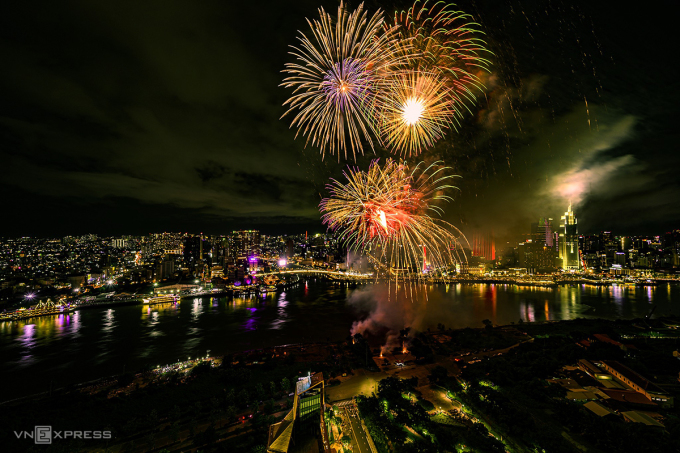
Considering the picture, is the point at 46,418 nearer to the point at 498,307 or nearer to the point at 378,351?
the point at 378,351

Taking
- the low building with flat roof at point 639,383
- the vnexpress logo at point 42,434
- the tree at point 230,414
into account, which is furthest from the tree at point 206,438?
the low building with flat roof at point 639,383

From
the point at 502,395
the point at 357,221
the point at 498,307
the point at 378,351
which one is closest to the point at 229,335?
the point at 378,351

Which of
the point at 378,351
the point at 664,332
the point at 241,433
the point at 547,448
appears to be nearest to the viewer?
the point at 547,448

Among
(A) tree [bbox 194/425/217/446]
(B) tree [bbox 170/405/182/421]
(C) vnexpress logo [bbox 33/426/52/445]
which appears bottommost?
(C) vnexpress logo [bbox 33/426/52/445]

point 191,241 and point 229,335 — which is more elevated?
point 191,241

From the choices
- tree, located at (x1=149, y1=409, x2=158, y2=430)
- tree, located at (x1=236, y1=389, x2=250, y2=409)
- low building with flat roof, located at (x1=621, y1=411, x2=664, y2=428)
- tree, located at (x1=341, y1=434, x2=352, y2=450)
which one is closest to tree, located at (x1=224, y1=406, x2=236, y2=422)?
tree, located at (x1=236, y1=389, x2=250, y2=409)

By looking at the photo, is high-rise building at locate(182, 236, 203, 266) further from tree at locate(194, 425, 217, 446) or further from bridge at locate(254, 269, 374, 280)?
tree at locate(194, 425, 217, 446)
